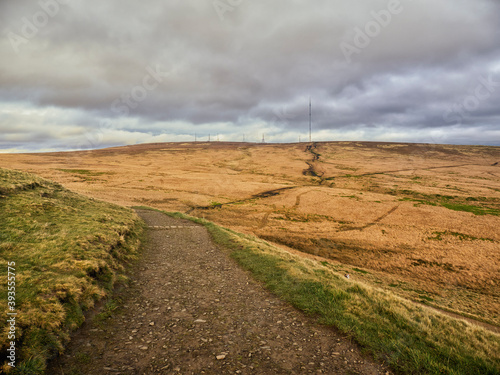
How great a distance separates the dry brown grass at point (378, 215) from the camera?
2181 cm

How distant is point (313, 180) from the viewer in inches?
2972

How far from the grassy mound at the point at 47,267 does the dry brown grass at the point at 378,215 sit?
2002 cm

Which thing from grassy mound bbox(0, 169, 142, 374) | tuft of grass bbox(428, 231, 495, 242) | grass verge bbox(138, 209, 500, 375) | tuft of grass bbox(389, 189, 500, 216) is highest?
grassy mound bbox(0, 169, 142, 374)

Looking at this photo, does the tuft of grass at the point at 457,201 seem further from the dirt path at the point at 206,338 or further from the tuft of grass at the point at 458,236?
the dirt path at the point at 206,338

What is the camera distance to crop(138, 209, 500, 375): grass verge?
636 cm

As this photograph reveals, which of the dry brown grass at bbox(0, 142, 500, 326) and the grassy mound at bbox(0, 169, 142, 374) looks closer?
the grassy mound at bbox(0, 169, 142, 374)

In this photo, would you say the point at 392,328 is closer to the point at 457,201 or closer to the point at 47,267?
the point at 47,267

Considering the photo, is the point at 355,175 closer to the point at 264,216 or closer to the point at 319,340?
the point at 264,216

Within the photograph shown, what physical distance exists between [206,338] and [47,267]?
705cm

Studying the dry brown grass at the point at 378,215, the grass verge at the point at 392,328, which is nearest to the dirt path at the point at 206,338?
the grass verge at the point at 392,328

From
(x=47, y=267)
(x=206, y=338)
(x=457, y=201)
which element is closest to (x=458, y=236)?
(x=457, y=201)

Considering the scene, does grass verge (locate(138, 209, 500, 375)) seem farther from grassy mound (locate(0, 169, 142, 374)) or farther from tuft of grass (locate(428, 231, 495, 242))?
tuft of grass (locate(428, 231, 495, 242))

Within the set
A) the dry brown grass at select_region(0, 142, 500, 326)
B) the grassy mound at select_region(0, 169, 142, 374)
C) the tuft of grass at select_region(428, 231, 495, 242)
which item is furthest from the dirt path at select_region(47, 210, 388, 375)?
the tuft of grass at select_region(428, 231, 495, 242)

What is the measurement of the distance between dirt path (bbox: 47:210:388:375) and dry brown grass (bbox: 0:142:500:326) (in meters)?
15.4
